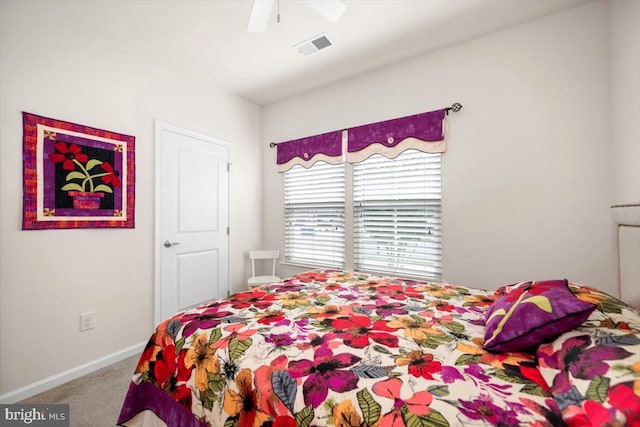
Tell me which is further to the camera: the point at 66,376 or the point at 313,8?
the point at 66,376

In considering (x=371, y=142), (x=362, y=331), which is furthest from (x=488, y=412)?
(x=371, y=142)

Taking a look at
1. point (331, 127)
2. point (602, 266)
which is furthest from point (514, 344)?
point (331, 127)

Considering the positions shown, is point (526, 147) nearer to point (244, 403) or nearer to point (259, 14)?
point (259, 14)

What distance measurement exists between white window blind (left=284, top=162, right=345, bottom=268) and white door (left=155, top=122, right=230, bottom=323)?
2.71 feet

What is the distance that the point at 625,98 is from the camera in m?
1.82

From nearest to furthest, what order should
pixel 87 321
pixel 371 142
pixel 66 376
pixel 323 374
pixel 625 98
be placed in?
1. pixel 323 374
2. pixel 625 98
3. pixel 66 376
4. pixel 87 321
5. pixel 371 142

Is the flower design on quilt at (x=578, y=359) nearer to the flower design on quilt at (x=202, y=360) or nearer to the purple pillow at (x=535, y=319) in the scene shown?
the purple pillow at (x=535, y=319)

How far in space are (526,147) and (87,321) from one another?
3892 mm

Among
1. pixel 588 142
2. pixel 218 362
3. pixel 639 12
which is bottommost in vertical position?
pixel 218 362

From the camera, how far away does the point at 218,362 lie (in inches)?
42.8

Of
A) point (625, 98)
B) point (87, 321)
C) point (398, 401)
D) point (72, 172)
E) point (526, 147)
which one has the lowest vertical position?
point (87, 321)

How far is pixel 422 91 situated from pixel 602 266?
81.5 inches

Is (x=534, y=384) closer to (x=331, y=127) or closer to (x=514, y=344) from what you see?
(x=514, y=344)

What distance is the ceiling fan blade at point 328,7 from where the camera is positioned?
64.9 inches
